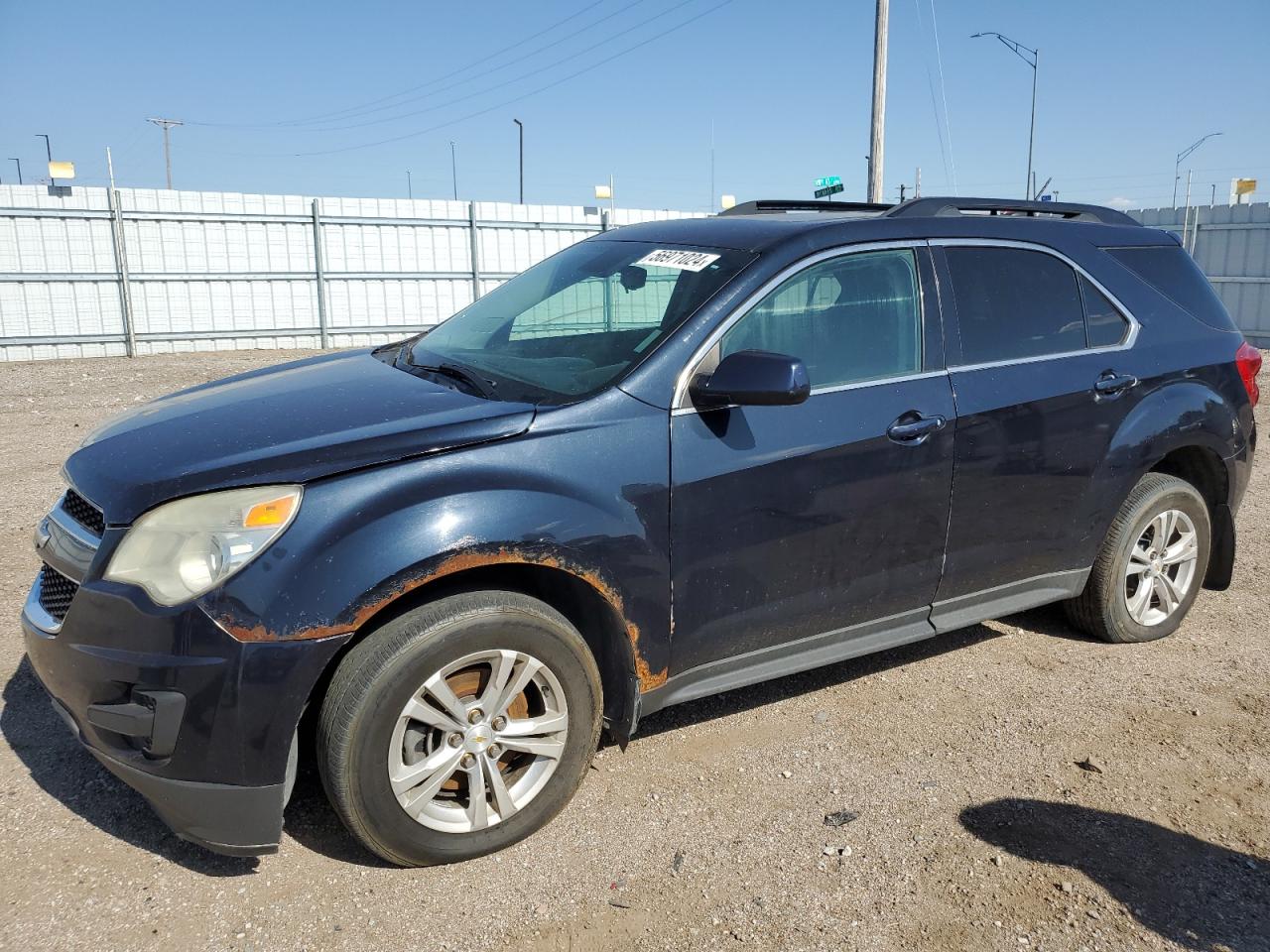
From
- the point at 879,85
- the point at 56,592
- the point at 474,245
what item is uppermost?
the point at 879,85

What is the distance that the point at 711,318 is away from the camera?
129 inches

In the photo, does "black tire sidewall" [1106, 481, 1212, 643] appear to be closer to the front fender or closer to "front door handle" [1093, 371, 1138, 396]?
"front door handle" [1093, 371, 1138, 396]

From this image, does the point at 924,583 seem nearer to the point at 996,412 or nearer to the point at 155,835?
the point at 996,412

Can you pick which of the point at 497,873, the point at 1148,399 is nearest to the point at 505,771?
the point at 497,873

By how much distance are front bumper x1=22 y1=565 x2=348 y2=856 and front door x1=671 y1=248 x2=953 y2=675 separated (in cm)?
120

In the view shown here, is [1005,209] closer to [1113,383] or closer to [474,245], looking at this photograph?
[1113,383]

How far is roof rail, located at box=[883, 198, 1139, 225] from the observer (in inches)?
155

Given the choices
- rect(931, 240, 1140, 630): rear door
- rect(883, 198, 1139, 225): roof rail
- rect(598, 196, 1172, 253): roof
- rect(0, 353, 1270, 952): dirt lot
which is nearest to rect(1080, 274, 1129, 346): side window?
rect(931, 240, 1140, 630): rear door

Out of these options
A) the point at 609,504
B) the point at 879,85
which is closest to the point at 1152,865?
the point at 609,504

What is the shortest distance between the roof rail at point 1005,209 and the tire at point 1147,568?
1213mm

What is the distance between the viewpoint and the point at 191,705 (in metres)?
2.56

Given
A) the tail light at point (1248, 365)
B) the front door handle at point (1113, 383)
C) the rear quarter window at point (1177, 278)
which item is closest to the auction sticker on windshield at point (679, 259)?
the front door handle at point (1113, 383)

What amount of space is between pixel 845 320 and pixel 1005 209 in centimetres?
119

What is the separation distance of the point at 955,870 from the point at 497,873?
1.33 metres
